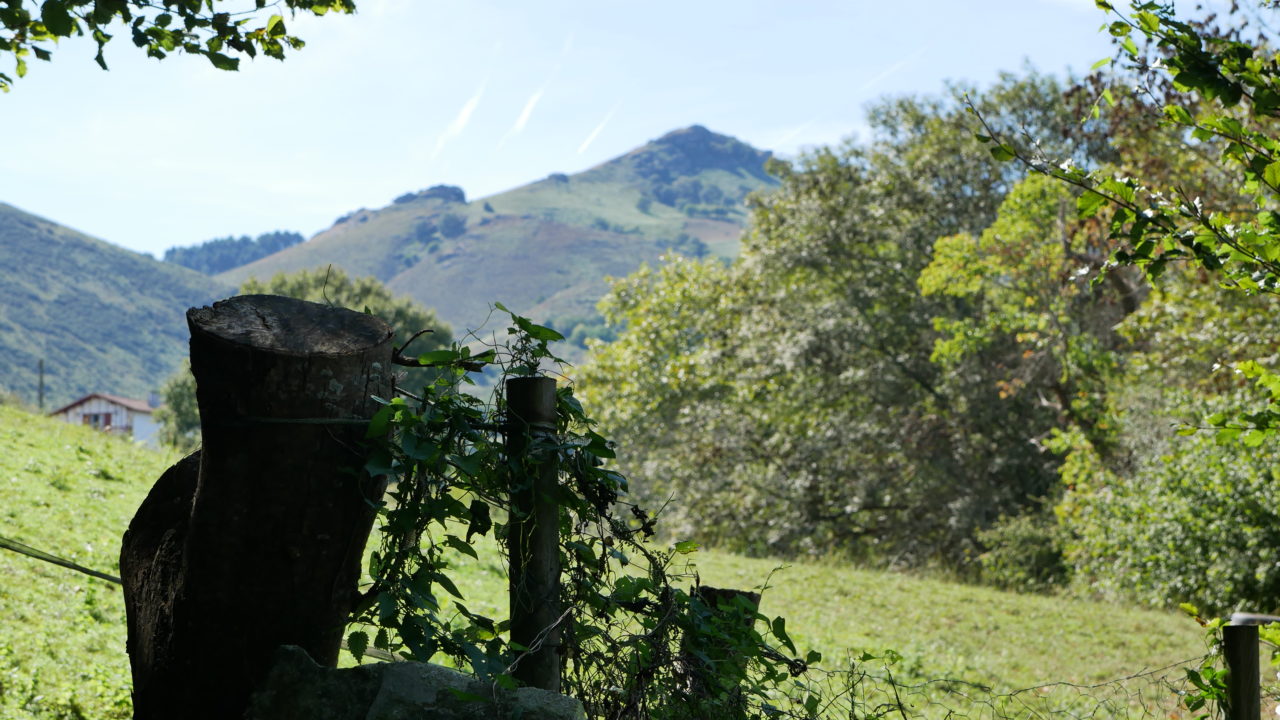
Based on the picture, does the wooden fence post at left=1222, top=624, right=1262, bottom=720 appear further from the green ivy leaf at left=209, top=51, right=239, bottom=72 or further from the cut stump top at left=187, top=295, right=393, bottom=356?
the green ivy leaf at left=209, top=51, right=239, bottom=72

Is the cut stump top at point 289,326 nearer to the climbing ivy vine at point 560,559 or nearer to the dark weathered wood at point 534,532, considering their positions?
the climbing ivy vine at point 560,559

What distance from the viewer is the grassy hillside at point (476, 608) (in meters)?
5.69

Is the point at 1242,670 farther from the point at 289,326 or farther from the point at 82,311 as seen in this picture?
the point at 82,311

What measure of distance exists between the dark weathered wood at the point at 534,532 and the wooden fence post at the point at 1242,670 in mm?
2220

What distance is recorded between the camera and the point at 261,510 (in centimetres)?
244

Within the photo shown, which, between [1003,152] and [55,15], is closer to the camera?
[1003,152]

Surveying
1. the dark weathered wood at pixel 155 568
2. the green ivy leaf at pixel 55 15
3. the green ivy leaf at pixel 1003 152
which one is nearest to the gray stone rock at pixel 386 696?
the dark weathered wood at pixel 155 568

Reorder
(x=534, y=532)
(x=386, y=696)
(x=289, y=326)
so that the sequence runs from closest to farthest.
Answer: (x=386, y=696) → (x=289, y=326) → (x=534, y=532)

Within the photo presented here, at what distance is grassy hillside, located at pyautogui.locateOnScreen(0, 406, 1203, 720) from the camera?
5688 millimetres

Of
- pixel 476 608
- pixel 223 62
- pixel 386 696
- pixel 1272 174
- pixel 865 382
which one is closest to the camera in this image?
pixel 386 696

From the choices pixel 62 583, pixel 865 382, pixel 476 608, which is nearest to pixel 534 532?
pixel 62 583

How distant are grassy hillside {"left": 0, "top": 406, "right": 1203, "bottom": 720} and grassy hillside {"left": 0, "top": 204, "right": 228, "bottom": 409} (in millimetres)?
125354

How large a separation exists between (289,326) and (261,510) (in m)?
0.46

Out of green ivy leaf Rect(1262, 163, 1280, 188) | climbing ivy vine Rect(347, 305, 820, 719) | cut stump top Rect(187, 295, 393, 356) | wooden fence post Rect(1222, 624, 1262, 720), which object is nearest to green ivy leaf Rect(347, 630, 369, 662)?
climbing ivy vine Rect(347, 305, 820, 719)
